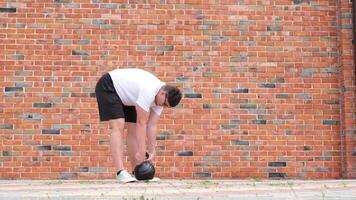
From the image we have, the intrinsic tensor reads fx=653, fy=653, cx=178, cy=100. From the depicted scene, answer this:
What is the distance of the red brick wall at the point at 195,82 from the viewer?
7.59 meters

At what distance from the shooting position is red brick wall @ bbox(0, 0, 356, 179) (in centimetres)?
759

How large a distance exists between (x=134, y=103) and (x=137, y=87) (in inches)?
8.0

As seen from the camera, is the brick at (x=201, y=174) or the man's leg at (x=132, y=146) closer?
the man's leg at (x=132, y=146)

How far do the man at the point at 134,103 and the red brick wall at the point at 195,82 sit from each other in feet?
4.62

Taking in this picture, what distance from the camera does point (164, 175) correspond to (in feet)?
25.0

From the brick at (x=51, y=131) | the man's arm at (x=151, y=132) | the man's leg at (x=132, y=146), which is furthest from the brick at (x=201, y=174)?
the brick at (x=51, y=131)

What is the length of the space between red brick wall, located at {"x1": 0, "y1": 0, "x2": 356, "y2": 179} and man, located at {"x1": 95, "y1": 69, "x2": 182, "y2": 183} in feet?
4.62

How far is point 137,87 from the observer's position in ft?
19.9

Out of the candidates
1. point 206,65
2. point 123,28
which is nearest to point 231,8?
point 206,65

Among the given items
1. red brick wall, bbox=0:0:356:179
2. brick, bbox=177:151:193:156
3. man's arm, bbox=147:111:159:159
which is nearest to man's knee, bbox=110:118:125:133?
man's arm, bbox=147:111:159:159

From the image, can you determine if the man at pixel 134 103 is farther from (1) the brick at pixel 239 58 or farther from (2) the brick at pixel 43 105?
(1) the brick at pixel 239 58

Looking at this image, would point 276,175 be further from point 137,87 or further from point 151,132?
point 137,87

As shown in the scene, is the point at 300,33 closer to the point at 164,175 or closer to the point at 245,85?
the point at 245,85

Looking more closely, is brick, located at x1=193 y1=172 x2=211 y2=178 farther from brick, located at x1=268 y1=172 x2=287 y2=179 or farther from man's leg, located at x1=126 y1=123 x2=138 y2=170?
man's leg, located at x1=126 y1=123 x2=138 y2=170
